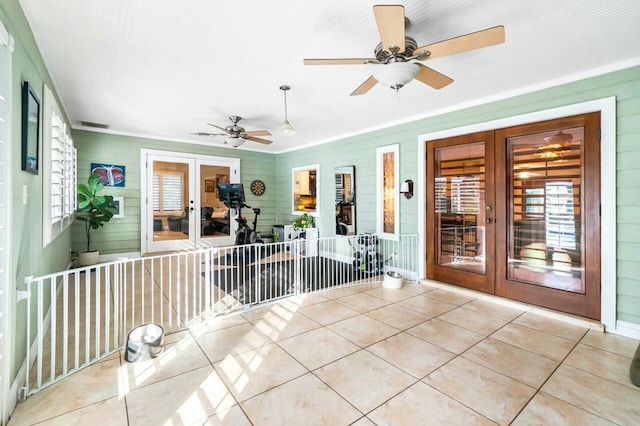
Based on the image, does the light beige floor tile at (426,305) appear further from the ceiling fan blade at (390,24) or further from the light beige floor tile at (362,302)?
the ceiling fan blade at (390,24)

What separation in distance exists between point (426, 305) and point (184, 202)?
17.7ft

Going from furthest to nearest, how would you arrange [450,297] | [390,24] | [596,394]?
[450,297] → [596,394] → [390,24]

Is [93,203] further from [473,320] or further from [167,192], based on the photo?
[473,320]

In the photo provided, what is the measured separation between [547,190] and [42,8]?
490 centimetres

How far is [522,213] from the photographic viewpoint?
3.52 m

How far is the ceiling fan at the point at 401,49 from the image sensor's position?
177cm

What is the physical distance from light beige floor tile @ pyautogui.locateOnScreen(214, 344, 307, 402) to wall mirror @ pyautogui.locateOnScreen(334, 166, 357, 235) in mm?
3613

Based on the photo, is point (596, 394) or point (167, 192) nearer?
point (596, 394)

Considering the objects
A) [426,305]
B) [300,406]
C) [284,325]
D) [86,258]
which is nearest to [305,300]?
[284,325]

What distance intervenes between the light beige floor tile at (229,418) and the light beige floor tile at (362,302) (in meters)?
1.86

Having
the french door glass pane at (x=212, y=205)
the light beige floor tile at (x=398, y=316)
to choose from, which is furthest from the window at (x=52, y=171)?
the light beige floor tile at (x=398, y=316)

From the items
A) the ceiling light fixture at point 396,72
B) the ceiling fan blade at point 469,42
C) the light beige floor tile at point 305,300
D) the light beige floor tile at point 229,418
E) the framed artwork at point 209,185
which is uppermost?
the ceiling fan blade at point 469,42

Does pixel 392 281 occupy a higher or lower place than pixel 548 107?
lower

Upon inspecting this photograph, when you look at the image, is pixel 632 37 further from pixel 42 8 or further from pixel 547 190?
pixel 42 8
